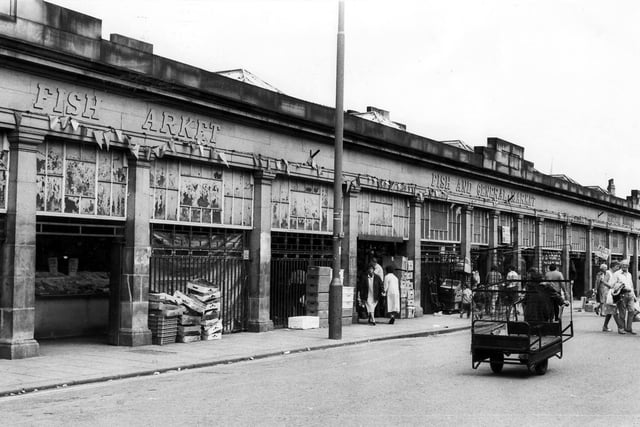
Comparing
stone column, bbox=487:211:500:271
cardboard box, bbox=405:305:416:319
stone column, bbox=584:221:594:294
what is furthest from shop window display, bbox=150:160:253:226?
stone column, bbox=584:221:594:294

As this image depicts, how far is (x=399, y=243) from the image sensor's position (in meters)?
27.3

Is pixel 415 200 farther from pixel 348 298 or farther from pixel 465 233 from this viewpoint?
pixel 348 298

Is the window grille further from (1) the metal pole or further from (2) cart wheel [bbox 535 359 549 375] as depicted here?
(2) cart wheel [bbox 535 359 549 375]

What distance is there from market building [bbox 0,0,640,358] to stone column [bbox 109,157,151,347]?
0.11 feet

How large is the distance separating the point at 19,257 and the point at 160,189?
3.96 metres

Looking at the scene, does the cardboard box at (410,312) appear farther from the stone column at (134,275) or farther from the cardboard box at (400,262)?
the stone column at (134,275)

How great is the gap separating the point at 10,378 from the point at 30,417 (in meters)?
2.99

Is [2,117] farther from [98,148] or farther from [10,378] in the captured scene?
[10,378]

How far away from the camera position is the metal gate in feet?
57.5

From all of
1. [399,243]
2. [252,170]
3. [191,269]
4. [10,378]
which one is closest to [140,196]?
[191,269]

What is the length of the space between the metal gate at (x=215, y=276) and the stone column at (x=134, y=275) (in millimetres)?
702

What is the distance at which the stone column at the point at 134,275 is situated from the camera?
1634cm

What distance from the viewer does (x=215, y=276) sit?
19109 millimetres

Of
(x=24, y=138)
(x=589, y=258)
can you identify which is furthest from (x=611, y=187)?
(x=24, y=138)
